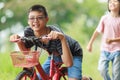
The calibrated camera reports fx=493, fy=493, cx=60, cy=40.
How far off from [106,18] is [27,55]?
1.79 m

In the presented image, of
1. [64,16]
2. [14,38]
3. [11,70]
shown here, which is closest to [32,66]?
[14,38]

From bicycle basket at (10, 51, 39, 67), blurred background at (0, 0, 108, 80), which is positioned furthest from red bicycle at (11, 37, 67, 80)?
blurred background at (0, 0, 108, 80)

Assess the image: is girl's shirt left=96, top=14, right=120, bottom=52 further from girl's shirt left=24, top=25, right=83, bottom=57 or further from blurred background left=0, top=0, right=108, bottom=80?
blurred background left=0, top=0, right=108, bottom=80

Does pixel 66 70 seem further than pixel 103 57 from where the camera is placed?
No

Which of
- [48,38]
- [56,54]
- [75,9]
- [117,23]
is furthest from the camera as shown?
[75,9]

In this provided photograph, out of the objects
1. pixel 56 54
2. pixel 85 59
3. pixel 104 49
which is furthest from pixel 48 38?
pixel 85 59

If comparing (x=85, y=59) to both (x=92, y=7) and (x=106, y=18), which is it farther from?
(x=92, y=7)

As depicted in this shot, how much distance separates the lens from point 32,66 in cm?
465

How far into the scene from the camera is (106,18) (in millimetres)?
6113

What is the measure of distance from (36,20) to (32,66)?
0.52 metres

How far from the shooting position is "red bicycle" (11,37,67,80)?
4613 millimetres

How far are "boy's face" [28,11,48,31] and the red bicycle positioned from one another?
0.58 feet

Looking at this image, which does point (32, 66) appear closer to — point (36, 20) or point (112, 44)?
point (36, 20)

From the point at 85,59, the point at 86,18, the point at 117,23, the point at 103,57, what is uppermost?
the point at 117,23
